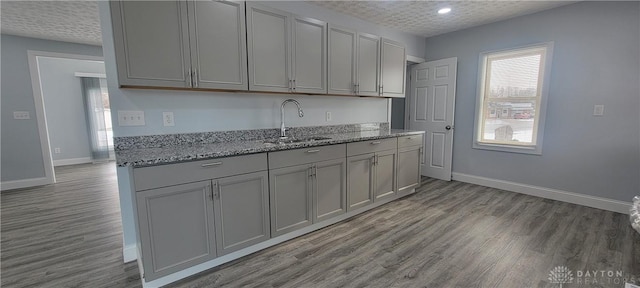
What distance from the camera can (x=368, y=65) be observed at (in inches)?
124

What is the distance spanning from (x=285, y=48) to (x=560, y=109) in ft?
11.1

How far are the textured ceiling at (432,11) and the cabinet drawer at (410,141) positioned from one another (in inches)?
60.2

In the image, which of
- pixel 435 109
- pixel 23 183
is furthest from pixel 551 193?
pixel 23 183

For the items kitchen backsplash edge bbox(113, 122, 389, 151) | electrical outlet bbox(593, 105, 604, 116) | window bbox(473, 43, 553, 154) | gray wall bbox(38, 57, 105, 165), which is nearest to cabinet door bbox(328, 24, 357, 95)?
kitchen backsplash edge bbox(113, 122, 389, 151)

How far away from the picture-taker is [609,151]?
2.96 meters

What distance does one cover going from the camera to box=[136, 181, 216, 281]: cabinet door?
1.63m

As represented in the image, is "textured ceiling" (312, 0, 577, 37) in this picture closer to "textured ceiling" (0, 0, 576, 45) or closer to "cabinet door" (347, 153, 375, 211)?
"textured ceiling" (0, 0, 576, 45)

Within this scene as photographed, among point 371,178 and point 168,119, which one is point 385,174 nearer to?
point 371,178

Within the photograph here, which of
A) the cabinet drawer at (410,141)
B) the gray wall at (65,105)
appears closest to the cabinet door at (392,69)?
the cabinet drawer at (410,141)

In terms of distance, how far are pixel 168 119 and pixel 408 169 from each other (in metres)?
2.74

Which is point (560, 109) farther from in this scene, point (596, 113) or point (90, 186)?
point (90, 186)

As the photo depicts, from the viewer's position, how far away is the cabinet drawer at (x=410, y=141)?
3217 millimetres

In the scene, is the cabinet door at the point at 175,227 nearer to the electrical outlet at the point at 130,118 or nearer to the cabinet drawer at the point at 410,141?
the electrical outlet at the point at 130,118

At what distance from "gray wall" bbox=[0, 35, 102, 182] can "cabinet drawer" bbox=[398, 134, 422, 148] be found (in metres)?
5.36
